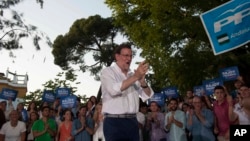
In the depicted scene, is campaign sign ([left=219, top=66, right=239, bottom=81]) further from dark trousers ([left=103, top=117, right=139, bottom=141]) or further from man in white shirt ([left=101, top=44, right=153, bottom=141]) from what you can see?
dark trousers ([left=103, top=117, right=139, bottom=141])

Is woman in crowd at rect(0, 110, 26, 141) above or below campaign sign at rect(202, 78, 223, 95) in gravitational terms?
below

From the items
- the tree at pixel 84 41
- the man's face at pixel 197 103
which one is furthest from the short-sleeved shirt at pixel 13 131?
the tree at pixel 84 41

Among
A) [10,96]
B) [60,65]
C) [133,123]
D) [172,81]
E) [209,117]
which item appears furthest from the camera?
[60,65]

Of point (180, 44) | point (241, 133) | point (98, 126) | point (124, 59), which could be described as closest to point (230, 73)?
point (98, 126)

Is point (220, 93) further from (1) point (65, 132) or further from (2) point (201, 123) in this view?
(1) point (65, 132)

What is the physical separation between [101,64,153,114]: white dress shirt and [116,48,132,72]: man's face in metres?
0.05

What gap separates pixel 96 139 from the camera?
33.0 feet

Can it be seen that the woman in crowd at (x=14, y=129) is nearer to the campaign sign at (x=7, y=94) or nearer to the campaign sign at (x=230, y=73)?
the campaign sign at (x=7, y=94)

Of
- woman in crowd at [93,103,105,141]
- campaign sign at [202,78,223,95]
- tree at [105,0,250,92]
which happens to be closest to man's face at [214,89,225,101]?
campaign sign at [202,78,223,95]

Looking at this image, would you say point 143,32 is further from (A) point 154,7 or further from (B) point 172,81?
(B) point 172,81

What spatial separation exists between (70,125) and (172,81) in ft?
31.9

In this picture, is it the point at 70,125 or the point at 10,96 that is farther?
the point at 10,96

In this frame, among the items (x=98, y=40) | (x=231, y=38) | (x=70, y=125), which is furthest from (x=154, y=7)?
(x=98, y=40)

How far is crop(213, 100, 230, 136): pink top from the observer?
8266 mm
